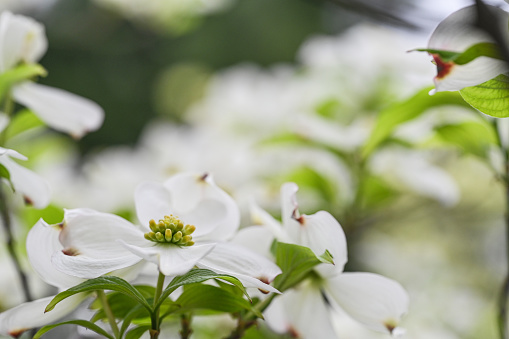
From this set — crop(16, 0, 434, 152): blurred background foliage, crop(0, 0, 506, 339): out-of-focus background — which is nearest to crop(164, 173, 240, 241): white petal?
crop(0, 0, 506, 339): out-of-focus background

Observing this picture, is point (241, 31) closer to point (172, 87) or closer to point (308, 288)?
point (172, 87)

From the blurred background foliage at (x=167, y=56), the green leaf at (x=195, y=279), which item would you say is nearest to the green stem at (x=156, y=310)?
the green leaf at (x=195, y=279)

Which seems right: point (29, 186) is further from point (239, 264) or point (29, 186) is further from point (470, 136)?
point (470, 136)

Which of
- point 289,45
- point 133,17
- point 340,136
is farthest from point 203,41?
point 340,136

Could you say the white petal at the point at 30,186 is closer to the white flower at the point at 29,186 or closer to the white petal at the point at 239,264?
the white flower at the point at 29,186

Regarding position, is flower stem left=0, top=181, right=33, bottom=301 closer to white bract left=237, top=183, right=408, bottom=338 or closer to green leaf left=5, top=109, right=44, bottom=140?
green leaf left=5, top=109, right=44, bottom=140
